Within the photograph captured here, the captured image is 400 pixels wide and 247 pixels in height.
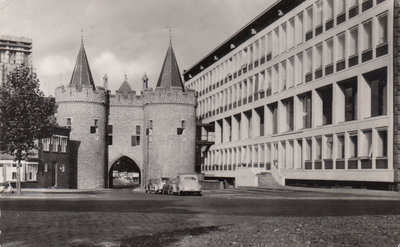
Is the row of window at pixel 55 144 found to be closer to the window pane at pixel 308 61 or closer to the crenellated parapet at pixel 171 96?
the crenellated parapet at pixel 171 96

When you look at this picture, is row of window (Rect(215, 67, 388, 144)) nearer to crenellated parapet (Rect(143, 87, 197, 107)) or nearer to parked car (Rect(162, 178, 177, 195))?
crenellated parapet (Rect(143, 87, 197, 107))

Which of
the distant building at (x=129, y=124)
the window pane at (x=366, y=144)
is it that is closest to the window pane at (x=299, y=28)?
the window pane at (x=366, y=144)

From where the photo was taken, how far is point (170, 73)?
67438 millimetres

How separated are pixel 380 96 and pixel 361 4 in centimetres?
597

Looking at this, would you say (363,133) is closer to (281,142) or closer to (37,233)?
(281,142)

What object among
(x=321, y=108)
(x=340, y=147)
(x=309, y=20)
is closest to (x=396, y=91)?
(x=340, y=147)

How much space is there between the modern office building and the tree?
61.0 ft

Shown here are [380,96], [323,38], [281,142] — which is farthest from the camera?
[281,142]

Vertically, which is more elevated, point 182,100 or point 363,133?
point 182,100

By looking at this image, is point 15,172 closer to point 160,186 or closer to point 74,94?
point 74,94

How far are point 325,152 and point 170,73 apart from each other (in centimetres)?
3095

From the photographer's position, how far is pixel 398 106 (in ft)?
106

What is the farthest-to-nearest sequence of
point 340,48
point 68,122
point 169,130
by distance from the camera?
point 169,130, point 68,122, point 340,48

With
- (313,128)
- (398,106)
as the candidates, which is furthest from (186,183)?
(398,106)
